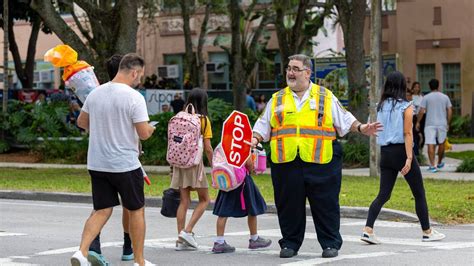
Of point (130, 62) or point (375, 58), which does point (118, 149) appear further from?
point (375, 58)

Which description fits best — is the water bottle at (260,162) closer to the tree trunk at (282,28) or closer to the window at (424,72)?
the tree trunk at (282,28)

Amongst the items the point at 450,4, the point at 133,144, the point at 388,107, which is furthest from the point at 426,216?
the point at 450,4

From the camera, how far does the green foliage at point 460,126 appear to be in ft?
117

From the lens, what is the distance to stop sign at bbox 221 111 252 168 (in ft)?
35.8

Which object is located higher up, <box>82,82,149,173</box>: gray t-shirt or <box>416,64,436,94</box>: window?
<box>416,64,436,94</box>: window

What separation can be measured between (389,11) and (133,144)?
95.8 feet

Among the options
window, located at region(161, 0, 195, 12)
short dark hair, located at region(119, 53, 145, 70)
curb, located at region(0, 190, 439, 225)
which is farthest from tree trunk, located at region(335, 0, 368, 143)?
window, located at region(161, 0, 195, 12)

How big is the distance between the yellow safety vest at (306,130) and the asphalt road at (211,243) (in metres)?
0.98

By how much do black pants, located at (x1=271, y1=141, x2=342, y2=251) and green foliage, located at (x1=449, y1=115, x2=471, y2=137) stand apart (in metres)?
26.0

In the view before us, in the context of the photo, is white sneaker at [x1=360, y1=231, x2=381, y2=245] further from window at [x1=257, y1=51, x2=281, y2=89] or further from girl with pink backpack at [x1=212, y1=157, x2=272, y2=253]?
window at [x1=257, y1=51, x2=281, y2=89]

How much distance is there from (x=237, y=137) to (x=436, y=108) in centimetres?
1149

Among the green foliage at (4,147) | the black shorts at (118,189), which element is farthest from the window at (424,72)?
the black shorts at (118,189)

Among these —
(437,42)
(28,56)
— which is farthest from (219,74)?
(437,42)

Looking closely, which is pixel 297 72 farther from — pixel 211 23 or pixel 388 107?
pixel 211 23
